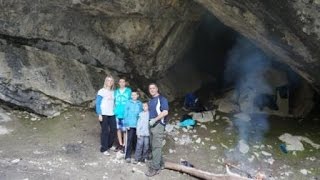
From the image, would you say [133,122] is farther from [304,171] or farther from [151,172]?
[304,171]

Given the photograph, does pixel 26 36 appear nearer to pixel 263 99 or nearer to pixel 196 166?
pixel 196 166

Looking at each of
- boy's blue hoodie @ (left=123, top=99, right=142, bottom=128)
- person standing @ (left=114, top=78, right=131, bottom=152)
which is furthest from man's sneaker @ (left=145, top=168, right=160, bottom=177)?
person standing @ (left=114, top=78, right=131, bottom=152)

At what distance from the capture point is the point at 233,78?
12930 mm

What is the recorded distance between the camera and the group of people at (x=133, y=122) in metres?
8.91

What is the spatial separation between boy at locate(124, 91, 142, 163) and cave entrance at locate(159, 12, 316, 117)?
312 cm

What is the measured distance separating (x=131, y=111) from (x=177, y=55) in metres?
3.53

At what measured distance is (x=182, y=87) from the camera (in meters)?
12.7

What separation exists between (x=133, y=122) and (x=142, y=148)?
56cm

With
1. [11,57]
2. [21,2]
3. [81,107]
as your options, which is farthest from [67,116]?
[21,2]

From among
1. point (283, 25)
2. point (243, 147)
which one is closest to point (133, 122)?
point (243, 147)

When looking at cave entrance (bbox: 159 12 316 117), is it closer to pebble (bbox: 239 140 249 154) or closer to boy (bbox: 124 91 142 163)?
pebble (bbox: 239 140 249 154)

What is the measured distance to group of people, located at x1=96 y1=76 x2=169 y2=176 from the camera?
29.2 ft

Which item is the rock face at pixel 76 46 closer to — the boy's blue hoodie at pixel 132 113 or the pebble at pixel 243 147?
the pebble at pixel 243 147

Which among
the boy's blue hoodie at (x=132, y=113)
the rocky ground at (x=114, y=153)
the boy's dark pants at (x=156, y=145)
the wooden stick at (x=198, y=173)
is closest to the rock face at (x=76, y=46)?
the rocky ground at (x=114, y=153)
